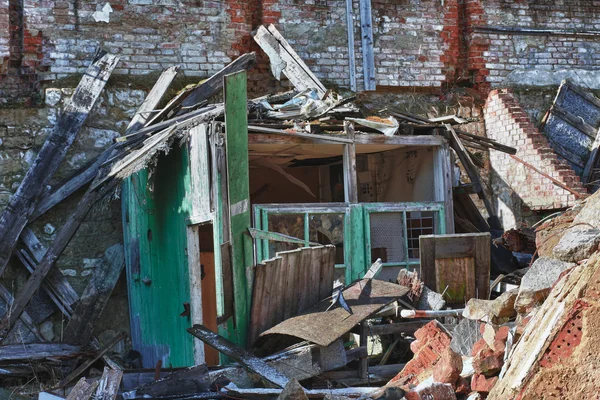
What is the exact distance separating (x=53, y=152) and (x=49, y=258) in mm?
1283

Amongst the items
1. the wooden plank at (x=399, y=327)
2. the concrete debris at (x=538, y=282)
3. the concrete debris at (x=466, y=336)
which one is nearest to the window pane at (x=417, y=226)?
the wooden plank at (x=399, y=327)

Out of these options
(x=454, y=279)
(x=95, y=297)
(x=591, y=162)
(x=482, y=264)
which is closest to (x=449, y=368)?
(x=454, y=279)

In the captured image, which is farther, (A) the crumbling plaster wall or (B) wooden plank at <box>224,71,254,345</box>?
(A) the crumbling plaster wall

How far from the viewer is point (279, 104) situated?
10.7m

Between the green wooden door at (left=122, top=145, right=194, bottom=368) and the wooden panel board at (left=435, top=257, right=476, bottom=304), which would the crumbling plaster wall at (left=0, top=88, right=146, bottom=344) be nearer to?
the green wooden door at (left=122, top=145, right=194, bottom=368)

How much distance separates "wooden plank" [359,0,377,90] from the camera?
40.7 feet

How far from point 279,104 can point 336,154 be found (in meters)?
1.07

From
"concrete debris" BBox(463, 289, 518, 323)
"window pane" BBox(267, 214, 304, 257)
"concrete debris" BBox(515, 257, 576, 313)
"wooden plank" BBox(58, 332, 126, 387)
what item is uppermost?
"window pane" BBox(267, 214, 304, 257)

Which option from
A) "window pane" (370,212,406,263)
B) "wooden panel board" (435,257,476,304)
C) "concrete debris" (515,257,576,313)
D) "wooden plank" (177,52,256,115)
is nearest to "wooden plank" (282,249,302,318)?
"wooden panel board" (435,257,476,304)

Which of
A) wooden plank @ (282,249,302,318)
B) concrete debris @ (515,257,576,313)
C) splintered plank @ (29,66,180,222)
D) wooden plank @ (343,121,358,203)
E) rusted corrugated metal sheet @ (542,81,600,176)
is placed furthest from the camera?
rusted corrugated metal sheet @ (542,81,600,176)

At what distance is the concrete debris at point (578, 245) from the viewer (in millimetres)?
6441

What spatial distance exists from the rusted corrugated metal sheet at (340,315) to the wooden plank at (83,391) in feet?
5.06

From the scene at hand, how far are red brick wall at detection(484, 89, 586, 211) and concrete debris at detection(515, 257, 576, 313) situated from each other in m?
4.88

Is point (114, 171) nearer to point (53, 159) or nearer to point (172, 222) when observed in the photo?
point (172, 222)
